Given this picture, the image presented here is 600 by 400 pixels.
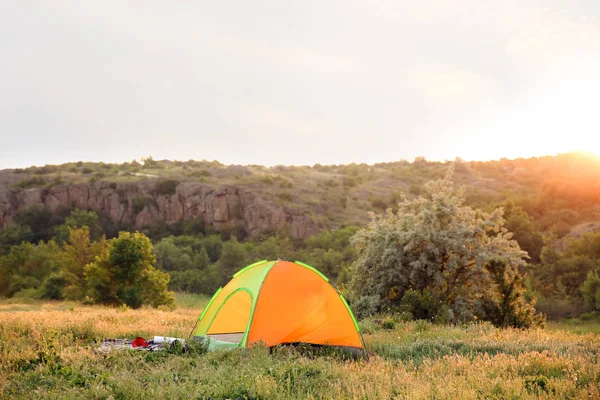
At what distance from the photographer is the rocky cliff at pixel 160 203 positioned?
212 feet

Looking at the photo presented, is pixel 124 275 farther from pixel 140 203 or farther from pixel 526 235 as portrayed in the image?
pixel 140 203

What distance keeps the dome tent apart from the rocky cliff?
164 feet

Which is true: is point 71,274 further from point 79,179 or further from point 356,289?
point 79,179

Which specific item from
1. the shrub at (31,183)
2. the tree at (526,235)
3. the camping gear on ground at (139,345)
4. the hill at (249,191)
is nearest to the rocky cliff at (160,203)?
the hill at (249,191)

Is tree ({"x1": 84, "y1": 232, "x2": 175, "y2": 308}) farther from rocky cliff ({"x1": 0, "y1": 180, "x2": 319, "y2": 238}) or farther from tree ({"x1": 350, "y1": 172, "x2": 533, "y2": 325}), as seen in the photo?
rocky cliff ({"x1": 0, "y1": 180, "x2": 319, "y2": 238})

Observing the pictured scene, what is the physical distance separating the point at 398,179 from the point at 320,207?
674 inches

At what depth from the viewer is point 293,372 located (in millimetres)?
8094

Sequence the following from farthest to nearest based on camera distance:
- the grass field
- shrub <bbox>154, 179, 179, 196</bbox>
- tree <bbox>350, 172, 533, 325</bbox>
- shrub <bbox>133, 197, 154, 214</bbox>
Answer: shrub <bbox>154, 179, 179, 196</bbox>, shrub <bbox>133, 197, 154, 214</bbox>, tree <bbox>350, 172, 533, 325</bbox>, the grass field

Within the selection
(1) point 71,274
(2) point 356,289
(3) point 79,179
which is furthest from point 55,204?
(2) point 356,289

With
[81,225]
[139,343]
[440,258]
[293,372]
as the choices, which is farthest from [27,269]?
[293,372]

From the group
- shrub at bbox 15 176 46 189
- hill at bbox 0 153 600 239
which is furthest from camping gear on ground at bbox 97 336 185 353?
shrub at bbox 15 176 46 189

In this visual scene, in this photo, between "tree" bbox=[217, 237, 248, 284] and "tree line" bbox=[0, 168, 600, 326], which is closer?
"tree line" bbox=[0, 168, 600, 326]

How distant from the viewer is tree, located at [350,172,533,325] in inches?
744

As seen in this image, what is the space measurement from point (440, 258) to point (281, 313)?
32.4 feet
